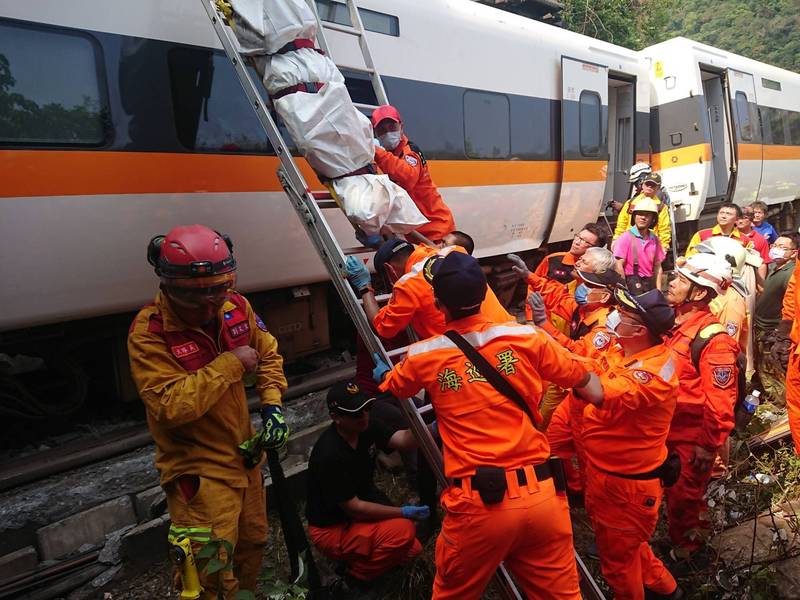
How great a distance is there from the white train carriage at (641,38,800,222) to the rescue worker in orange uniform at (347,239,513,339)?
6805mm

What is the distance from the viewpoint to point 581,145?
22.2 feet

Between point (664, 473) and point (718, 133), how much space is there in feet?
27.3

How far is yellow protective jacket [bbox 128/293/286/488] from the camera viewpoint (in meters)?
2.04

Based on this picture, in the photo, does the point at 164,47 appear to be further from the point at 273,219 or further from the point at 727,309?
the point at 727,309

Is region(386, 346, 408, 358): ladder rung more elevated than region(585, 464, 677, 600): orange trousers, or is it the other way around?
region(386, 346, 408, 358): ladder rung

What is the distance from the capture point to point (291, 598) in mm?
2225

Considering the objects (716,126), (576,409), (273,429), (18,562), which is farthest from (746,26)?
(18,562)

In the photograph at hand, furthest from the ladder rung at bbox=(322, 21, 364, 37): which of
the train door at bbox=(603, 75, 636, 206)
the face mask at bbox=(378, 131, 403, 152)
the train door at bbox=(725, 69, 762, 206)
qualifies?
the train door at bbox=(725, 69, 762, 206)

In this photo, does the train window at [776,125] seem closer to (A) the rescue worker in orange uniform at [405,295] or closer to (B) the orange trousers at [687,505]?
(B) the orange trousers at [687,505]

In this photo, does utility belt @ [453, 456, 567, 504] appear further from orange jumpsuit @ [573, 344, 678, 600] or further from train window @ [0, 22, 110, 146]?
train window @ [0, 22, 110, 146]

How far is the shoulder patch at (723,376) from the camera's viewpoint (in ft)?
9.00

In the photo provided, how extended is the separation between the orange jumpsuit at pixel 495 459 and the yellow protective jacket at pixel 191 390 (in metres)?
0.72

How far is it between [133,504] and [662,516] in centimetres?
329

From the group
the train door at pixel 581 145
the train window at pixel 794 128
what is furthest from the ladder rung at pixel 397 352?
the train window at pixel 794 128
